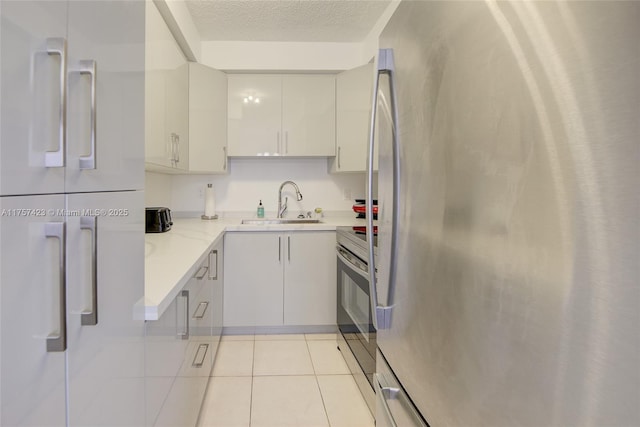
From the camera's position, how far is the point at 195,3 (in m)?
2.39

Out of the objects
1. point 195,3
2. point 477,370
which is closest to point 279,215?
point 195,3

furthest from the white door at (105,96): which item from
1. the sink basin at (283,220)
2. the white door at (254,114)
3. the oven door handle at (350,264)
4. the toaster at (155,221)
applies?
the sink basin at (283,220)

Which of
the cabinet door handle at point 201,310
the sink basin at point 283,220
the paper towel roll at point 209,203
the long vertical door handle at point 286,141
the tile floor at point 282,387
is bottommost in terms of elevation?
the tile floor at point 282,387

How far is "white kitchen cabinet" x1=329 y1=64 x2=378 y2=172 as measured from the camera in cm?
283

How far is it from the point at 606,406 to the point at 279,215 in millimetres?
2990

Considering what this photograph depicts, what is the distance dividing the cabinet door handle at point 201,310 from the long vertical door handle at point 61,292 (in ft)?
3.39

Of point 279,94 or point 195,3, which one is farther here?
point 279,94

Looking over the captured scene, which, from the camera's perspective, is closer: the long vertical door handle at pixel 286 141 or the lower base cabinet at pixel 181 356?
the lower base cabinet at pixel 181 356

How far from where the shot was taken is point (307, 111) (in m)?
3.01

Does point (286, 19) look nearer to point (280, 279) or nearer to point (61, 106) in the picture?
point (280, 279)

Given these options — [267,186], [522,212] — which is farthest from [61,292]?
[267,186]

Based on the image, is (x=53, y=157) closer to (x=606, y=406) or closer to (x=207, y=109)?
(x=606, y=406)

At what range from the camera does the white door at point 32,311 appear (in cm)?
41

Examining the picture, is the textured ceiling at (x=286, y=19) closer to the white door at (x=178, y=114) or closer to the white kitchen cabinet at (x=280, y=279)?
the white door at (x=178, y=114)
